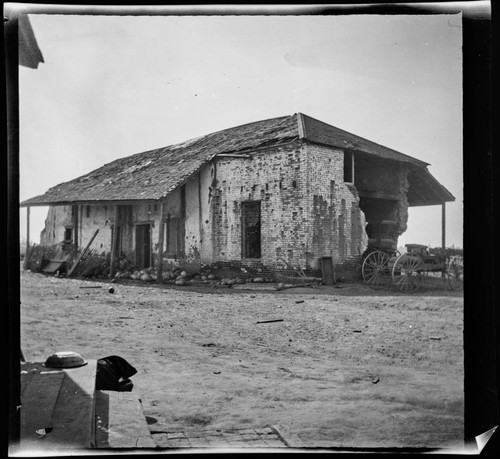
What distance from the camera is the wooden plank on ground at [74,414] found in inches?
138

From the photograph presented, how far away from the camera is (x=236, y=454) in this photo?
3.78 meters

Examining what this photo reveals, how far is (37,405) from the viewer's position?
3.87m

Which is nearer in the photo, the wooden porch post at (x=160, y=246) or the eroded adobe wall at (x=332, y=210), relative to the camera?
the eroded adobe wall at (x=332, y=210)

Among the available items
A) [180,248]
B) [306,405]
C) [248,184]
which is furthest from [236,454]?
[248,184]

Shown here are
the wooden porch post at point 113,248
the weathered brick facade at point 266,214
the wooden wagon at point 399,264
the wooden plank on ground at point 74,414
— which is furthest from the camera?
the wooden porch post at point 113,248

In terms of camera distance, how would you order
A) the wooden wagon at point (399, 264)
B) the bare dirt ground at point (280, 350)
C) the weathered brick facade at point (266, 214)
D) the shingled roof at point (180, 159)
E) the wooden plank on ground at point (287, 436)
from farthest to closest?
the shingled roof at point (180, 159)
the weathered brick facade at point (266, 214)
the wooden wagon at point (399, 264)
the bare dirt ground at point (280, 350)
the wooden plank on ground at point (287, 436)

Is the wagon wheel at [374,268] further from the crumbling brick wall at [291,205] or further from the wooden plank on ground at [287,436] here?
the wooden plank on ground at [287,436]

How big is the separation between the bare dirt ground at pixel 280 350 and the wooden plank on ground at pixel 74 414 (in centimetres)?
29

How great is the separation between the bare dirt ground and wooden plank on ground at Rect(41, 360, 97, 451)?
29 centimetres

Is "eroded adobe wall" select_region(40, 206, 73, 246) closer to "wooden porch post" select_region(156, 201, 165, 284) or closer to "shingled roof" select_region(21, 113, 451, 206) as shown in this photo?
"shingled roof" select_region(21, 113, 451, 206)

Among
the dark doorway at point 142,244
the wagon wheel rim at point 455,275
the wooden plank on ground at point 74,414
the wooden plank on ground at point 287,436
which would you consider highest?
the dark doorway at point 142,244

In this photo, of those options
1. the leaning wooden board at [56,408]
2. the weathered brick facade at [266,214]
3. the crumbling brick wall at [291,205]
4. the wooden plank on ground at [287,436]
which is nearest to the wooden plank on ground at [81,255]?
the weathered brick facade at [266,214]

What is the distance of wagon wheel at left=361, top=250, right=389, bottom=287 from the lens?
14.3ft
